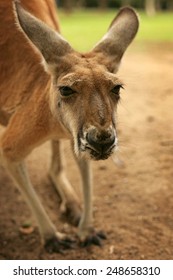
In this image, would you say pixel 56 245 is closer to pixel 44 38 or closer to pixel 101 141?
pixel 101 141

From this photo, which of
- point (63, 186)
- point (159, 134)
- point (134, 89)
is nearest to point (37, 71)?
point (63, 186)

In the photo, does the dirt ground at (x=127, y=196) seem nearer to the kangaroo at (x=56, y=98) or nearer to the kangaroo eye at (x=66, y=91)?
the kangaroo at (x=56, y=98)

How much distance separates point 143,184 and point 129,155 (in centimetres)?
53

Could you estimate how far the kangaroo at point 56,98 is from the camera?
2.56 metres

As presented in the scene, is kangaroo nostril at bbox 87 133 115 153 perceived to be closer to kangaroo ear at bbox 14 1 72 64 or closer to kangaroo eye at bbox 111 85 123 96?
kangaroo eye at bbox 111 85 123 96

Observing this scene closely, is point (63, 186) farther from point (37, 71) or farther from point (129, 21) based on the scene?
point (129, 21)

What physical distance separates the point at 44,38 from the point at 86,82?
0.42 m

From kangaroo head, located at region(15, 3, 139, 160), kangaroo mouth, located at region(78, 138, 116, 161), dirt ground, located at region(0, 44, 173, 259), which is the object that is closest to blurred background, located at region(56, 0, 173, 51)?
dirt ground, located at region(0, 44, 173, 259)

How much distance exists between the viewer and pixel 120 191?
405 cm

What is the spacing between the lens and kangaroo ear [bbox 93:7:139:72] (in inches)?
112

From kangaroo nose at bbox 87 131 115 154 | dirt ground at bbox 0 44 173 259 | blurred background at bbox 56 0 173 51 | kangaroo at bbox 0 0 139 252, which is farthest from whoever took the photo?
blurred background at bbox 56 0 173 51

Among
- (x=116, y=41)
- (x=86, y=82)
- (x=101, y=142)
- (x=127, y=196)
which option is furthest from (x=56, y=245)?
(x=116, y=41)

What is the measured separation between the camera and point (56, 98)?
2.85m

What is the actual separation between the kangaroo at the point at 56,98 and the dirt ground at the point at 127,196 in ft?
0.42
